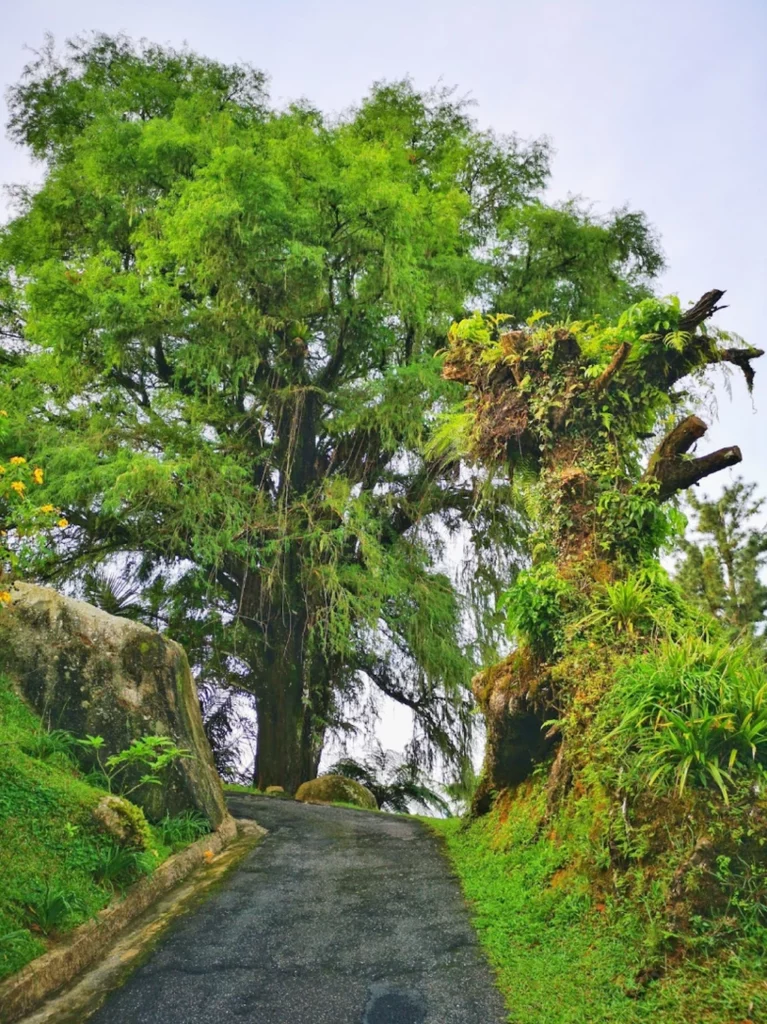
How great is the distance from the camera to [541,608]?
20.9 feet

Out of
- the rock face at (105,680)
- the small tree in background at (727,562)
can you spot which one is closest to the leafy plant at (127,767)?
the rock face at (105,680)

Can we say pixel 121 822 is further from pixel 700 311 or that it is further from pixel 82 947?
pixel 700 311

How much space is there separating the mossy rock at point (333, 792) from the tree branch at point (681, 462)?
7207 millimetres

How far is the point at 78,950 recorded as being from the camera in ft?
14.1

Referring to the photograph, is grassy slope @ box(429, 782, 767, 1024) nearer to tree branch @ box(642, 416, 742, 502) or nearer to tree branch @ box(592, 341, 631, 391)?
tree branch @ box(642, 416, 742, 502)

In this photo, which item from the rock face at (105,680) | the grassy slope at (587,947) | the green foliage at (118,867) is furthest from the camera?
the rock face at (105,680)

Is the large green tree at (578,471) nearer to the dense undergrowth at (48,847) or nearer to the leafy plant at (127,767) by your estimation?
the leafy plant at (127,767)

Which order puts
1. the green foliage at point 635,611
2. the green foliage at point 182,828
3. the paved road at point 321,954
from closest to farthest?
the paved road at point 321,954
the green foliage at point 635,611
the green foliage at point 182,828

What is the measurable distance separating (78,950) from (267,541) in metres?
6.81

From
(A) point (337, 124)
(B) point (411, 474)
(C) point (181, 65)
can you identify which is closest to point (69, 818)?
(B) point (411, 474)

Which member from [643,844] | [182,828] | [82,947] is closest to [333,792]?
[182,828]

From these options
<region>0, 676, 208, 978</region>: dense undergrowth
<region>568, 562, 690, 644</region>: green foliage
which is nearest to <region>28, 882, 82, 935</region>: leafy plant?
<region>0, 676, 208, 978</region>: dense undergrowth

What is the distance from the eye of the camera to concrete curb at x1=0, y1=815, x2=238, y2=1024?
3719mm

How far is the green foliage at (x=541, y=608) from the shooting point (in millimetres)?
6320
